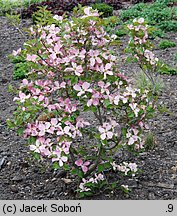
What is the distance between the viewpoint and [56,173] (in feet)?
12.9

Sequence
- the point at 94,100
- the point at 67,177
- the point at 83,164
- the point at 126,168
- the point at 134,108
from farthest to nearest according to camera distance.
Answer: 1. the point at 67,177
2. the point at 126,168
3. the point at 83,164
4. the point at 134,108
5. the point at 94,100

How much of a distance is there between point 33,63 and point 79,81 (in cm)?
34

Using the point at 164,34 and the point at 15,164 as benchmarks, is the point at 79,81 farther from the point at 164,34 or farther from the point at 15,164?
the point at 164,34

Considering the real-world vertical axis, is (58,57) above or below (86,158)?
→ above

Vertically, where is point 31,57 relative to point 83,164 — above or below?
above

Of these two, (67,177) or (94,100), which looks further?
(67,177)

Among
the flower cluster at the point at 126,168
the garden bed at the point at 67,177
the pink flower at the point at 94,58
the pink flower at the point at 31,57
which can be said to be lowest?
the garden bed at the point at 67,177

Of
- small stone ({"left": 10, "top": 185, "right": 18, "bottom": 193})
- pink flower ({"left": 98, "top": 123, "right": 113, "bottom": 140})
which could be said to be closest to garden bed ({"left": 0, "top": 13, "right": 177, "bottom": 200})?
small stone ({"left": 10, "top": 185, "right": 18, "bottom": 193})

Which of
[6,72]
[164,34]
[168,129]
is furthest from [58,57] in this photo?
[164,34]

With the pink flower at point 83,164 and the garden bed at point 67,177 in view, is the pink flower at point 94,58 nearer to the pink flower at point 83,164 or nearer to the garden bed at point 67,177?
the pink flower at point 83,164

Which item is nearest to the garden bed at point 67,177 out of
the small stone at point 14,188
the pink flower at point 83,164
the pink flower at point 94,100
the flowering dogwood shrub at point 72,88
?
the small stone at point 14,188

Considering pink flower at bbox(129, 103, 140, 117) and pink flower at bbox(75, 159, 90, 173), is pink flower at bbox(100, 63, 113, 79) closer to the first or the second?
pink flower at bbox(129, 103, 140, 117)

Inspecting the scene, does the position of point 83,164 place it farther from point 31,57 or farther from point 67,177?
point 31,57

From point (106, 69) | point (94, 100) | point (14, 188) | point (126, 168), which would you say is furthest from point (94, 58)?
point (14, 188)
